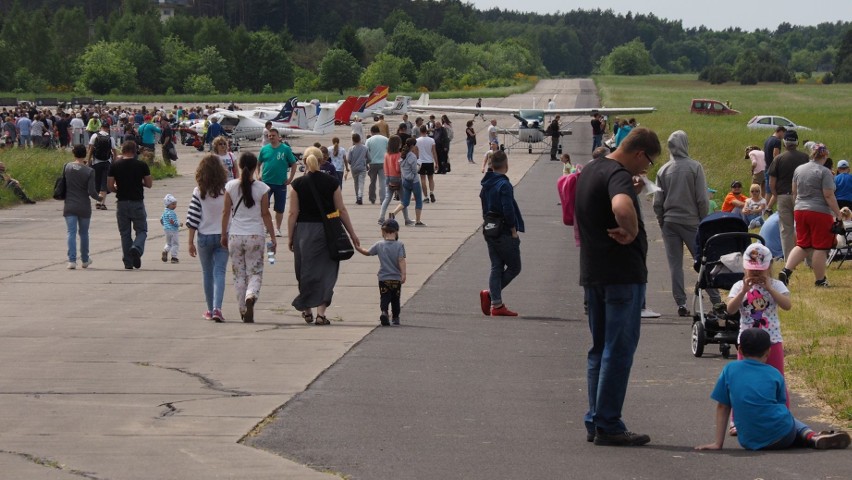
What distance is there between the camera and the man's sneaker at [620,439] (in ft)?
24.6

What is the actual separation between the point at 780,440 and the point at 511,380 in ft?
9.38

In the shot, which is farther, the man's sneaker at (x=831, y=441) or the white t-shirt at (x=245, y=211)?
the white t-shirt at (x=245, y=211)

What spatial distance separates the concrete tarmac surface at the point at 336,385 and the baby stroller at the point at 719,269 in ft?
0.83

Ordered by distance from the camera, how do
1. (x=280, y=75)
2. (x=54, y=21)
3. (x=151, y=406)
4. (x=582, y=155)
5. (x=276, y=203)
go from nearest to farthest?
(x=151, y=406)
(x=276, y=203)
(x=582, y=155)
(x=280, y=75)
(x=54, y=21)

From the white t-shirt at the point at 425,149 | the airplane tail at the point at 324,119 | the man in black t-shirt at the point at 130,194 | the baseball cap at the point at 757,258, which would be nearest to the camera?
the baseball cap at the point at 757,258

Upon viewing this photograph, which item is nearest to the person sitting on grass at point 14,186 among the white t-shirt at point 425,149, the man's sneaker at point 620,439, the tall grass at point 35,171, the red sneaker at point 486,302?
the tall grass at point 35,171

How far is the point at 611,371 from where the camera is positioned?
7488 millimetres

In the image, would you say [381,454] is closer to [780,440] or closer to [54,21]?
[780,440]

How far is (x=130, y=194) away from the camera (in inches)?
672

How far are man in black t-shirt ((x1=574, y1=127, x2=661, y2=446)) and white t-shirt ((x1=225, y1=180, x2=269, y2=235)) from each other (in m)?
5.55

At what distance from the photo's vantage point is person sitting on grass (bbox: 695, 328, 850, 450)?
7336 millimetres

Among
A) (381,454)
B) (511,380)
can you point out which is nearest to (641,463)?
(381,454)

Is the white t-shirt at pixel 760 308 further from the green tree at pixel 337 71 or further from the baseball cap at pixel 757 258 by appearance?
the green tree at pixel 337 71

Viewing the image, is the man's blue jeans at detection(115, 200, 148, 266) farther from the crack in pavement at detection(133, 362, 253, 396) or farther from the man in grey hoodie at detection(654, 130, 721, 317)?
the man in grey hoodie at detection(654, 130, 721, 317)
